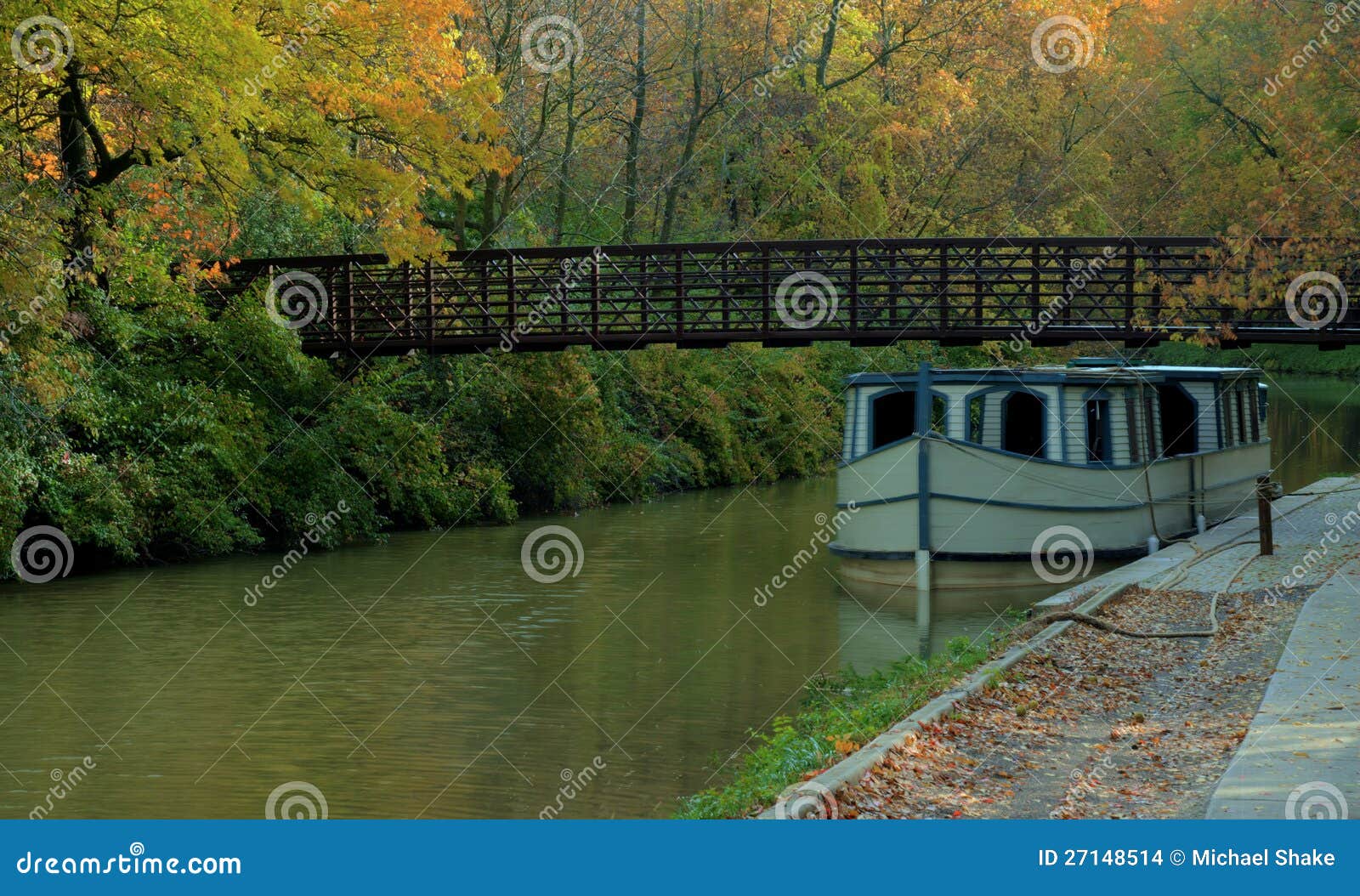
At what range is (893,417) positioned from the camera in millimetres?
23859

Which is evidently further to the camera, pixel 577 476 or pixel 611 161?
pixel 611 161

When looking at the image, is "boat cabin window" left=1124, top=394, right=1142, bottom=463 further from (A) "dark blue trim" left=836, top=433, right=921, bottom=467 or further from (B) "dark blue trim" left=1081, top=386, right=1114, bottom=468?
(A) "dark blue trim" left=836, top=433, right=921, bottom=467

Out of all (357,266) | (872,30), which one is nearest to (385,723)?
(357,266)

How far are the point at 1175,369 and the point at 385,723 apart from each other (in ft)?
62.0

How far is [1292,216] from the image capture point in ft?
61.1

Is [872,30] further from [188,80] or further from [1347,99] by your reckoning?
[188,80]
